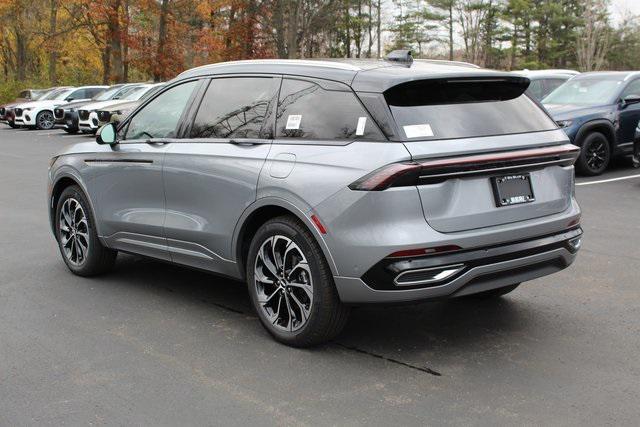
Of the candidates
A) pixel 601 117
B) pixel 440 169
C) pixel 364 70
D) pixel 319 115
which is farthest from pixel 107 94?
pixel 440 169

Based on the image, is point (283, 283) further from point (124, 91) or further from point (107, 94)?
point (107, 94)

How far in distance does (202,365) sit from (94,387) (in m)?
0.60

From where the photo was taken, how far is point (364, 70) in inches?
171

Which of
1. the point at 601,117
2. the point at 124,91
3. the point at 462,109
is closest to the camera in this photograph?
the point at 462,109

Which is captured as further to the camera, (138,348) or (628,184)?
(628,184)

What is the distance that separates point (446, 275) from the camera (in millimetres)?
3928

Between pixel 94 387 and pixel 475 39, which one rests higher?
pixel 475 39

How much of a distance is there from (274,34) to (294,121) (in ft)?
125

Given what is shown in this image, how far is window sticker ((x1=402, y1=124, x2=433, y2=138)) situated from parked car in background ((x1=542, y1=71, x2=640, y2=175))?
852 centimetres

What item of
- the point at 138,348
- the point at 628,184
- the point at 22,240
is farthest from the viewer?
the point at 628,184

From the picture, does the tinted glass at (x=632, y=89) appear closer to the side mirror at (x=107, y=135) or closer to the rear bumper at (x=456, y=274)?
the rear bumper at (x=456, y=274)

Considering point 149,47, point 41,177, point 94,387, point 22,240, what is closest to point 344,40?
point 149,47

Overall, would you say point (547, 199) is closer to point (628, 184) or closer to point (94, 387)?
point (94, 387)

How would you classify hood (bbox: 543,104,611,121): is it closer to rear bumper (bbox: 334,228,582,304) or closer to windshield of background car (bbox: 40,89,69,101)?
rear bumper (bbox: 334,228,582,304)
